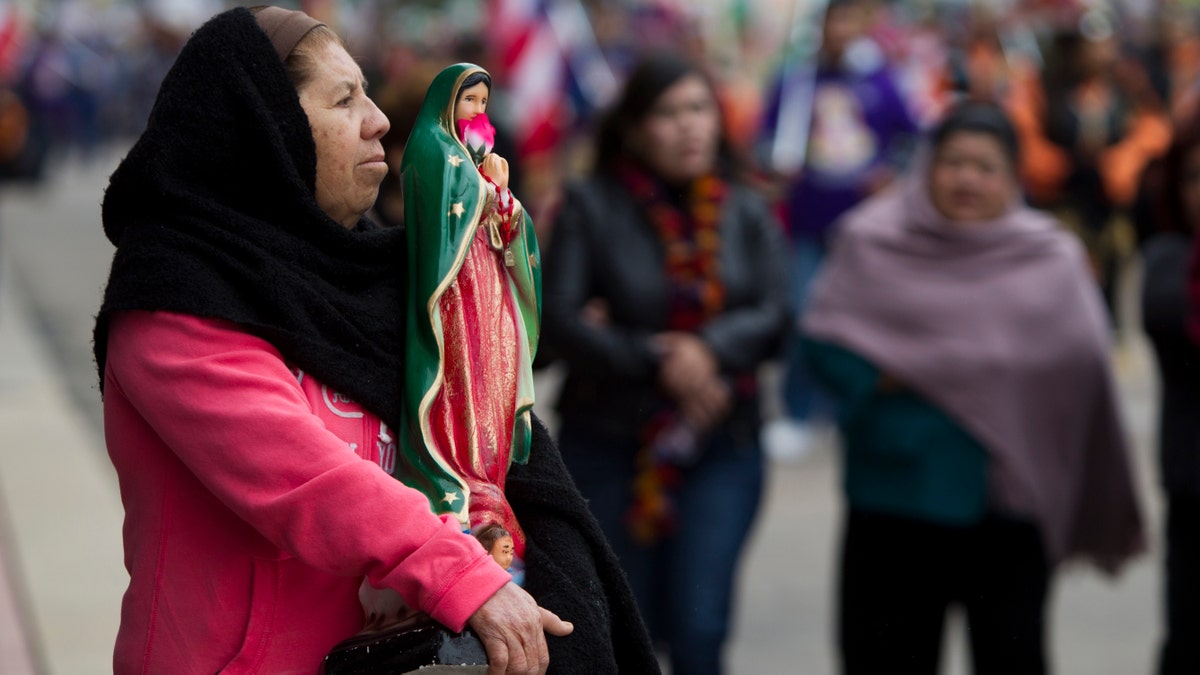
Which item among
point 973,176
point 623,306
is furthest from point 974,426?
point 623,306

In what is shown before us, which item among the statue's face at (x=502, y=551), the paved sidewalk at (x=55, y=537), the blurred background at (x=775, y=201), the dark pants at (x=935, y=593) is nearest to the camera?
the statue's face at (x=502, y=551)

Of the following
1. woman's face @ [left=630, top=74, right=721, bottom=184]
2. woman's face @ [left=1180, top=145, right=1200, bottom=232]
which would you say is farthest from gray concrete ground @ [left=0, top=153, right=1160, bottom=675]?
woman's face @ [left=630, top=74, right=721, bottom=184]

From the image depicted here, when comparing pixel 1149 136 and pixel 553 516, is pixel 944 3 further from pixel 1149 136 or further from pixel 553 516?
pixel 553 516

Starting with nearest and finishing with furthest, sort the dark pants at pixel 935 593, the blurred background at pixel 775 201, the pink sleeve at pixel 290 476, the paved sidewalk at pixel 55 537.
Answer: the pink sleeve at pixel 290 476 < the dark pants at pixel 935 593 < the paved sidewalk at pixel 55 537 < the blurred background at pixel 775 201

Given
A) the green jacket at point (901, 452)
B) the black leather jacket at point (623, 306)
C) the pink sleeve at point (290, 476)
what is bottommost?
the green jacket at point (901, 452)

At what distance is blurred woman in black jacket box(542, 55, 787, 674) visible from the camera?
4.47m

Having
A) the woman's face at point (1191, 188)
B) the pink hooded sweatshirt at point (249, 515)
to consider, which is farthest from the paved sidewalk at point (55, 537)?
the woman's face at point (1191, 188)

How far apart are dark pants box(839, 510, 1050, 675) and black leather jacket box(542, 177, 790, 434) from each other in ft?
1.73

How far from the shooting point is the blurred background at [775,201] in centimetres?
591

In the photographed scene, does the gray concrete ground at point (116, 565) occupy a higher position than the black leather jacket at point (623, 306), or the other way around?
the black leather jacket at point (623, 306)

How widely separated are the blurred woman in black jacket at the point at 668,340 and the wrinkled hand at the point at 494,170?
232 centimetres

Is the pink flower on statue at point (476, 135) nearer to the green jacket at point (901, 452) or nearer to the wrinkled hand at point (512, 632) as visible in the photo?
the wrinkled hand at point (512, 632)

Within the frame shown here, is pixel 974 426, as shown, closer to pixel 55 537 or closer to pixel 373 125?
pixel 373 125

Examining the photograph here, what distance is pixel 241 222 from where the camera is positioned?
2.05 meters
